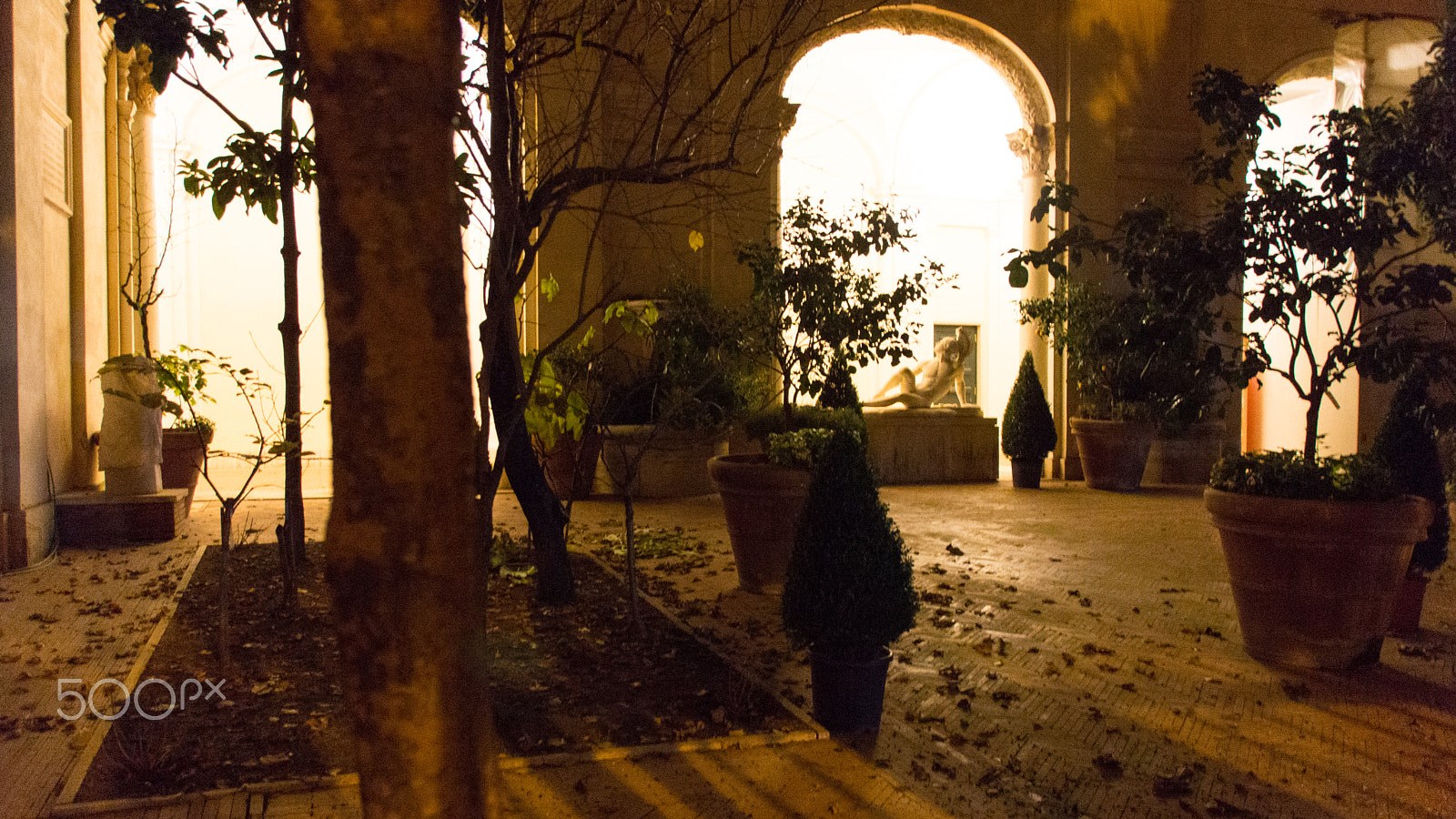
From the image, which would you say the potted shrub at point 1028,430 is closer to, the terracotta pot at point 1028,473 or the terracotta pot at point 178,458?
the terracotta pot at point 1028,473

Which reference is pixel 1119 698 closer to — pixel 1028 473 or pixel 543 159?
pixel 543 159

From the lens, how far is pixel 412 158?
4.53 ft

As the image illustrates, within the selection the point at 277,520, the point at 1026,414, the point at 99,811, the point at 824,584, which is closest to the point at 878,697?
the point at 824,584

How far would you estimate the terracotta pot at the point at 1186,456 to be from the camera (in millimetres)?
13789

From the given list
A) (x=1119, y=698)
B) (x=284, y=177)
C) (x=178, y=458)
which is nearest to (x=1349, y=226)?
(x=1119, y=698)

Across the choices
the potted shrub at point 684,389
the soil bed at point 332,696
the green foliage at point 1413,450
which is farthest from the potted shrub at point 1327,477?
the potted shrub at point 684,389

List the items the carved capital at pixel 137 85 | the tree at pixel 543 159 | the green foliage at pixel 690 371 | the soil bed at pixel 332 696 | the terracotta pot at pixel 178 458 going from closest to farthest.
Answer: the soil bed at pixel 332 696 → the tree at pixel 543 159 → the terracotta pot at pixel 178 458 → the green foliage at pixel 690 371 → the carved capital at pixel 137 85

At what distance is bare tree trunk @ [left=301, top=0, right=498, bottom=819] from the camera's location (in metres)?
1.37

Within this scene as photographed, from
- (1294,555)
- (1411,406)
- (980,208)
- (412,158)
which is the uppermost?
(980,208)

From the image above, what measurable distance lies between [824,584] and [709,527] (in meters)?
Answer: 5.70

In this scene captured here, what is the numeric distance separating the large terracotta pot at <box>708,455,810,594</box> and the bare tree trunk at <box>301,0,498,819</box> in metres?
4.84

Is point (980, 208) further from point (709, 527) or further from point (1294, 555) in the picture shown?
point (1294, 555)

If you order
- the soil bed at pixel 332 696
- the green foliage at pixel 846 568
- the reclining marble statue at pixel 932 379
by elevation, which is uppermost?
the reclining marble statue at pixel 932 379

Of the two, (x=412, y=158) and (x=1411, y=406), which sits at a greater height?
(x=412, y=158)
